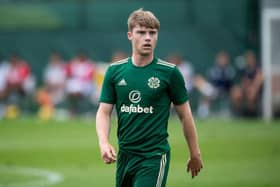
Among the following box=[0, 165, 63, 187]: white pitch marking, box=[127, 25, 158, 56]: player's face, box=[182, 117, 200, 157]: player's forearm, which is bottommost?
box=[0, 165, 63, 187]: white pitch marking

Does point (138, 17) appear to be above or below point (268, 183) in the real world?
above

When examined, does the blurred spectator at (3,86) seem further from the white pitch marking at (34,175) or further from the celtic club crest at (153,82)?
the celtic club crest at (153,82)

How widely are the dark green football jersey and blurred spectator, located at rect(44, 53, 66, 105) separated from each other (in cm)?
2428

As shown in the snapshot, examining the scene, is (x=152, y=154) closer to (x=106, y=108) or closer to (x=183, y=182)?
(x=106, y=108)

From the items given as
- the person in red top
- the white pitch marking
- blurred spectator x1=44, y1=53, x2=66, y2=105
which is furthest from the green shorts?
the person in red top

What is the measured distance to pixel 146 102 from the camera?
9109mm

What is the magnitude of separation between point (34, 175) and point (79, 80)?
1537 centimetres

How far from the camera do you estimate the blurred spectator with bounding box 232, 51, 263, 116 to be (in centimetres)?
3073

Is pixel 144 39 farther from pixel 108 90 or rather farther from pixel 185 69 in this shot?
pixel 185 69

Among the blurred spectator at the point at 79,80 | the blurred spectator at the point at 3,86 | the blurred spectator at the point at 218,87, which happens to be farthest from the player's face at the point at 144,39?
the blurred spectator at the point at 3,86

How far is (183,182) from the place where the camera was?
15.7 m

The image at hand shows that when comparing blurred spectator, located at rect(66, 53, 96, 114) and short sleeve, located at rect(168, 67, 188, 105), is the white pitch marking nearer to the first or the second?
short sleeve, located at rect(168, 67, 188, 105)

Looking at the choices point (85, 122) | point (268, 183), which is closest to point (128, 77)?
point (268, 183)

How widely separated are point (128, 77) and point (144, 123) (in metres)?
0.46
